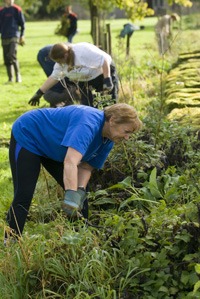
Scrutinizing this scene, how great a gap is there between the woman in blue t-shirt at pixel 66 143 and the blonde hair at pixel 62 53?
2717 mm

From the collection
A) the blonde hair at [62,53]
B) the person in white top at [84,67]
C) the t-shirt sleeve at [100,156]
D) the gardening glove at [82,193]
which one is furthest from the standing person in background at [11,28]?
the gardening glove at [82,193]

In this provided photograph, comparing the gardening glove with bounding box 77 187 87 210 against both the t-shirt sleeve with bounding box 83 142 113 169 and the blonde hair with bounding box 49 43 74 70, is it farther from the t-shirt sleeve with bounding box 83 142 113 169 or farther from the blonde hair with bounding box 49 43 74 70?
the blonde hair with bounding box 49 43 74 70

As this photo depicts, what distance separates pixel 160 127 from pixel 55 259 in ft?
8.34

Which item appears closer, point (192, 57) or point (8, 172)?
point (8, 172)

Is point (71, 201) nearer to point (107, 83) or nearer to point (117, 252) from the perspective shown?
point (117, 252)

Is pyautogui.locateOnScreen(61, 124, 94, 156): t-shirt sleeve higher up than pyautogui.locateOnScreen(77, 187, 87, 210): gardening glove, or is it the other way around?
pyautogui.locateOnScreen(61, 124, 94, 156): t-shirt sleeve

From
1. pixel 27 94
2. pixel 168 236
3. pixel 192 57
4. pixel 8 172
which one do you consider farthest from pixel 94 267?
pixel 27 94

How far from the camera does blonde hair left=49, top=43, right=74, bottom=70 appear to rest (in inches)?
300

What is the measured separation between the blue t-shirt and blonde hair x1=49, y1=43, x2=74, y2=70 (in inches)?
107

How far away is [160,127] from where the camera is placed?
6.25 m

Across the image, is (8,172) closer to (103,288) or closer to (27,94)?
(103,288)

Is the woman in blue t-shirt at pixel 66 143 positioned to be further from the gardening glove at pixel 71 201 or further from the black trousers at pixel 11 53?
the black trousers at pixel 11 53

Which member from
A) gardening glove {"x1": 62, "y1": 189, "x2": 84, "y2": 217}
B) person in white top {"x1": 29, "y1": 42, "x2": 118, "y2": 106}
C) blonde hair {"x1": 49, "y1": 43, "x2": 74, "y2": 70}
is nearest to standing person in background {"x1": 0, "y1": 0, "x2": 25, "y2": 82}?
person in white top {"x1": 29, "y1": 42, "x2": 118, "y2": 106}

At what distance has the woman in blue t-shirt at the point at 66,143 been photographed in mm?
4355
